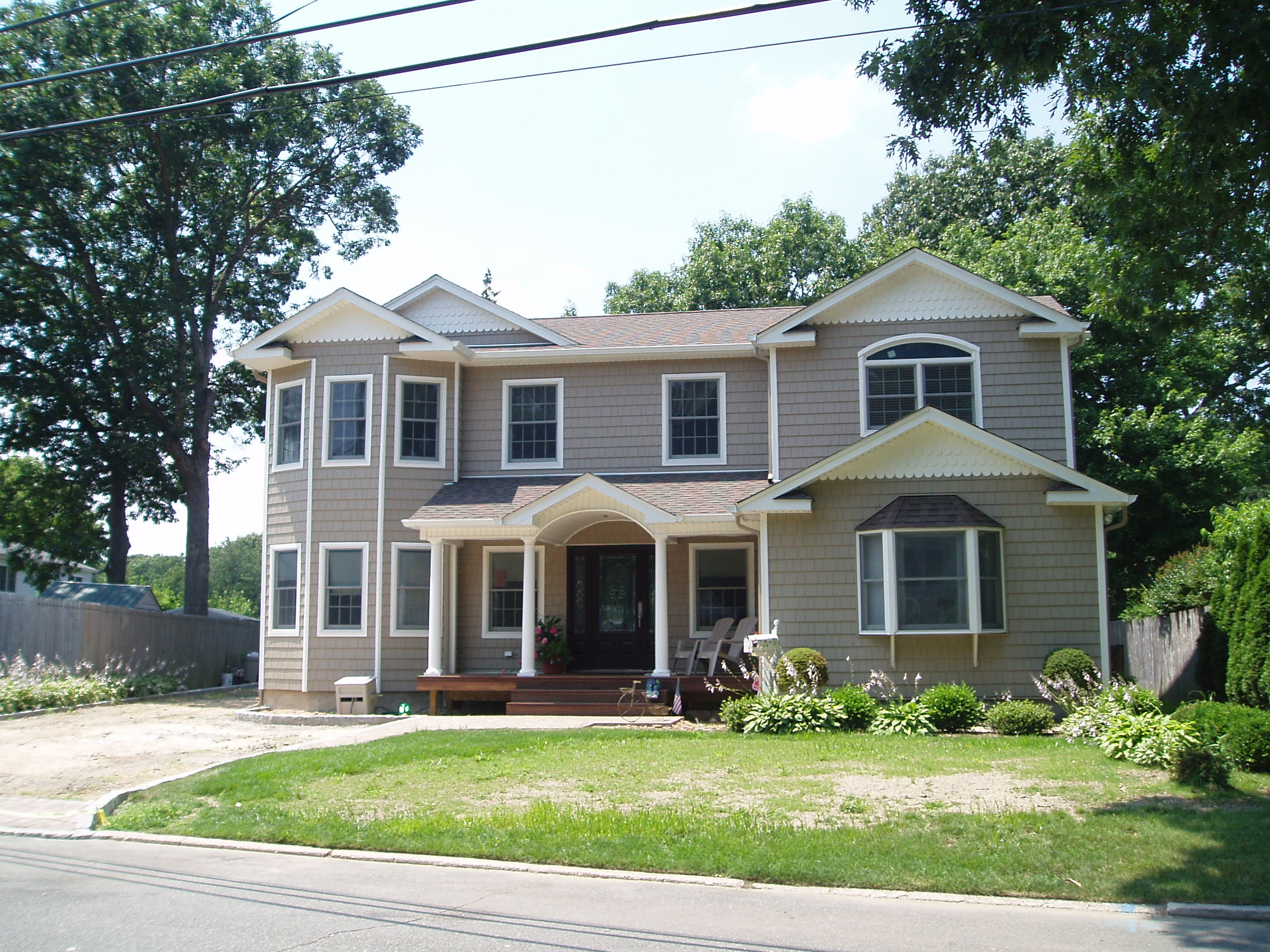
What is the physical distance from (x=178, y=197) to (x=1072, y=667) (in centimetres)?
2525

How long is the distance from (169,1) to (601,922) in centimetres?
1031

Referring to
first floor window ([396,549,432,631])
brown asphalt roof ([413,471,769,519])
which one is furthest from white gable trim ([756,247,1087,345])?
Result: first floor window ([396,549,432,631])

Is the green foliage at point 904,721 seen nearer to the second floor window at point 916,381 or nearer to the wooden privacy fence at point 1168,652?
the wooden privacy fence at point 1168,652

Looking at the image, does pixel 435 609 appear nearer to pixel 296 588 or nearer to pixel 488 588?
pixel 488 588

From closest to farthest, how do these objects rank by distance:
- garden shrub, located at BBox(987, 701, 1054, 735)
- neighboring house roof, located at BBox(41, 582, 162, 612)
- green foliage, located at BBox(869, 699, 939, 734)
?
1. garden shrub, located at BBox(987, 701, 1054, 735)
2. green foliage, located at BBox(869, 699, 939, 734)
3. neighboring house roof, located at BBox(41, 582, 162, 612)

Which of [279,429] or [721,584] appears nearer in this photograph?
[721,584]

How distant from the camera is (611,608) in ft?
64.5

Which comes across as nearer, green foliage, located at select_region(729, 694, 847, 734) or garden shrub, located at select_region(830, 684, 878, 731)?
green foliage, located at select_region(729, 694, 847, 734)

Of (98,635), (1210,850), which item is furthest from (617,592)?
(1210,850)

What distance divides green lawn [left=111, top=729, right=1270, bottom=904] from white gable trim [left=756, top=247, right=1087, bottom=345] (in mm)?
7190

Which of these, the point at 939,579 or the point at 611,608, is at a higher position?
the point at 939,579

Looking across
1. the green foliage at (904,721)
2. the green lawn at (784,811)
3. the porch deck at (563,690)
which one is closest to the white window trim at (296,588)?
the porch deck at (563,690)

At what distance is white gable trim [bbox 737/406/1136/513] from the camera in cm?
1579

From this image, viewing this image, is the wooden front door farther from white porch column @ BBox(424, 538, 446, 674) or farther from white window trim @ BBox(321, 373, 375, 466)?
white window trim @ BBox(321, 373, 375, 466)
